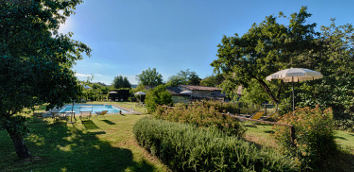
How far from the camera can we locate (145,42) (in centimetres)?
1844

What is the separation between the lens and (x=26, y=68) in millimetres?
3053

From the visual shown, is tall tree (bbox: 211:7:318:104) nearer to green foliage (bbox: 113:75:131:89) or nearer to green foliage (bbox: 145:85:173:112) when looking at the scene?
green foliage (bbox: 145:85:173:112)

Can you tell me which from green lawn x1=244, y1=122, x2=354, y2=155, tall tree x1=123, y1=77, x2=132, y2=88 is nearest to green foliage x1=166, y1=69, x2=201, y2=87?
tall tree x1=123, y1=77, x2=132, y2=88

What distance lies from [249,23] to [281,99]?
7.39 m

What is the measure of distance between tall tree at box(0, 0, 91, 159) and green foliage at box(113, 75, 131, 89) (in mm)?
50738

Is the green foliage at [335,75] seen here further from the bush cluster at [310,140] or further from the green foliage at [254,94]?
the bush cluster at [310,140]

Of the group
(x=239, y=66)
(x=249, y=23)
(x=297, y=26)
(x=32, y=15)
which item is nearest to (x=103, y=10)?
(x=32, y=15)

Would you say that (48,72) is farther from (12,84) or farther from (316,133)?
(316,133)

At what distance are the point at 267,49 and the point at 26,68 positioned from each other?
1410 centimetres

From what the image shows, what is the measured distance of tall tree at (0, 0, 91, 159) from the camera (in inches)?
121

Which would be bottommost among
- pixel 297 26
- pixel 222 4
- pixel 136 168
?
pixel 136 168

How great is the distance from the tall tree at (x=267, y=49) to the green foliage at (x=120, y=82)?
4590 cm

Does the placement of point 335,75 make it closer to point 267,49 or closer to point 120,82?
point 267,49

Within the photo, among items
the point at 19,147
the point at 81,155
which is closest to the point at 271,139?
the point at 81,155
